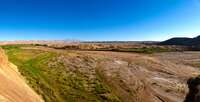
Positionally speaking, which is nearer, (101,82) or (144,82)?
(101,82)

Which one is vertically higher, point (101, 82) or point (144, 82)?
point (101, 82)

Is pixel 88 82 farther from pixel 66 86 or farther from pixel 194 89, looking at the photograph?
pixel 194 89

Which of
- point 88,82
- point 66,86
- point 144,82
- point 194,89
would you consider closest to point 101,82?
point 88,82

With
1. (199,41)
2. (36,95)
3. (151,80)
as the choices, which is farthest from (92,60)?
(199,41)

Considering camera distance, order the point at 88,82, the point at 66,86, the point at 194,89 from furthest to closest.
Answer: the point at 88,82 → the point at 66,86 → the point at 194,89

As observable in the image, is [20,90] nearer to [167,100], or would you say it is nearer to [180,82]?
Result: [167,100]

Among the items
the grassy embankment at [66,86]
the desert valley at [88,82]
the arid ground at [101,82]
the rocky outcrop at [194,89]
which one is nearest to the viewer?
the rocky outcrop at [194,89]

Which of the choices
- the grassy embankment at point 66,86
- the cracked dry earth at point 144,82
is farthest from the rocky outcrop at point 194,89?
the grassy embankment at point 66,86

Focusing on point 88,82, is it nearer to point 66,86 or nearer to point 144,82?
point 66,86

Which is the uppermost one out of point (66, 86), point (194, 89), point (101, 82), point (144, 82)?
point (194, 89)

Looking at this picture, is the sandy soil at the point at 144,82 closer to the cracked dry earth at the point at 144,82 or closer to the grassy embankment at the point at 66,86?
the cracked dry earth at the point at 144,82

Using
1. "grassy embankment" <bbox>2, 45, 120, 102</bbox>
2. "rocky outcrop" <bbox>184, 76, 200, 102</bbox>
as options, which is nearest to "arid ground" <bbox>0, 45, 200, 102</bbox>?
"grassy embankment" <bbox>2, 45, 120, 102</bbox>

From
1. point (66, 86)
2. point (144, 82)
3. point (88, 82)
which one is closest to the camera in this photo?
point (66, 86)

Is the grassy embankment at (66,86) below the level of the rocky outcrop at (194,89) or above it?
below
